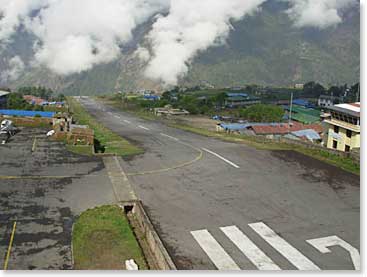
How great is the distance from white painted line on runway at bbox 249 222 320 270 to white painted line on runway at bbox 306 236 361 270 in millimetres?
1232

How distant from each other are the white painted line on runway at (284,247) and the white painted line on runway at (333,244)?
1.23 m

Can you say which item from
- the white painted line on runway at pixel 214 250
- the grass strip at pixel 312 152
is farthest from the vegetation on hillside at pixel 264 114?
the white painted line on runway at pixel 214 250

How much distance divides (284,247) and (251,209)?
4714 millimetres

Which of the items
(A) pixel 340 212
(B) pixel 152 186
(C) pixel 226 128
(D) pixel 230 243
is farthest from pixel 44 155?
(C) pixel 226 128

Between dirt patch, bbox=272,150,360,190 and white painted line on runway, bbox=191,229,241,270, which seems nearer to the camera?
white painted line on runway, bbox=191,229,241,270

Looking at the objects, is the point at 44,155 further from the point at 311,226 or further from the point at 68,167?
the point at 311,226

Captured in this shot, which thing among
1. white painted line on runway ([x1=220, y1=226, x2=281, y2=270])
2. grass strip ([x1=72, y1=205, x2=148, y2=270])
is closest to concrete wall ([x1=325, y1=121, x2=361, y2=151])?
white painted line on runway ([x1=220, y1=226, x2=281, y2=270])

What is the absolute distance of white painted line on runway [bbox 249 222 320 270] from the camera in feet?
52.0

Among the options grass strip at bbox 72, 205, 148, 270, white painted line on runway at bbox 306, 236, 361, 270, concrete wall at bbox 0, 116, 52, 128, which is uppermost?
concrete wall at bbox 0, 116, 52, 128

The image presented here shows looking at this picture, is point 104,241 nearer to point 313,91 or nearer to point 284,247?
point 284,247

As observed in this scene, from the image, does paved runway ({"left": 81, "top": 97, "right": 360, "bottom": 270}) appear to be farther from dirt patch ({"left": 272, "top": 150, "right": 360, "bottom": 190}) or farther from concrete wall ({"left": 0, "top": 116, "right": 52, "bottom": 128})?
concrete wall ({"left": 0, "top": 116, "right": 52, "bottom": 128})

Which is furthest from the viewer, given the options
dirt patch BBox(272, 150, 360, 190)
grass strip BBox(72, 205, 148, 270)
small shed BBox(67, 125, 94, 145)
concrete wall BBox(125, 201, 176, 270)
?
small shed BBox(67, 125, 94, 145)

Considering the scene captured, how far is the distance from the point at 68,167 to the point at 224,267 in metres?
18.4

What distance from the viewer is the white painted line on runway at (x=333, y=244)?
54.4 ft
